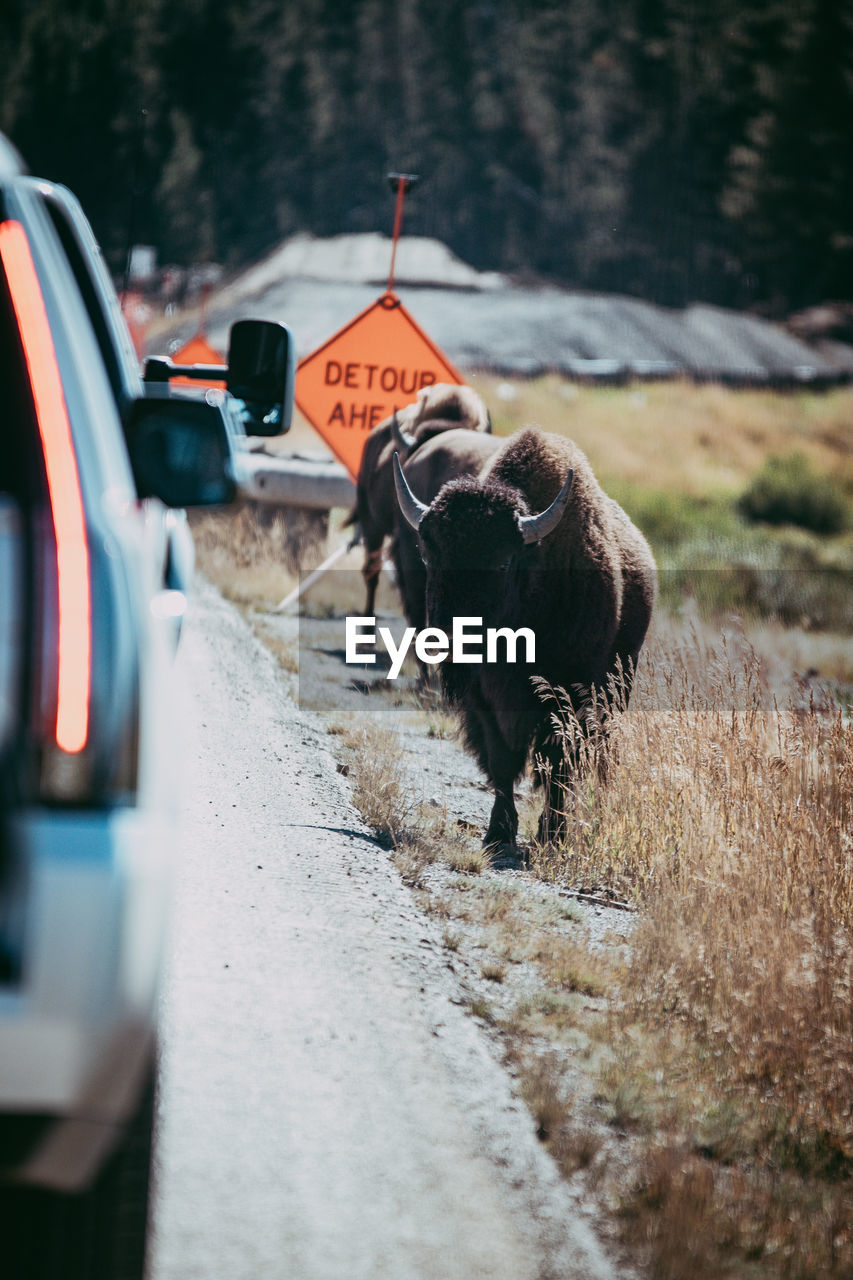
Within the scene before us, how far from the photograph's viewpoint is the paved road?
2.81 metres

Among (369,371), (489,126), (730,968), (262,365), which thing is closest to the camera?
(262,365)

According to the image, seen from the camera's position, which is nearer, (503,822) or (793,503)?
(503,822)

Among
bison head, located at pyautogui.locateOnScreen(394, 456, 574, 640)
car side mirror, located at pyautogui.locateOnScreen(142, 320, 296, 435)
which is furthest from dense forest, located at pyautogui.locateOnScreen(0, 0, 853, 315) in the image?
car side mirror, located at pyautogui.locateOnScreen(142, 320, 296, 435)

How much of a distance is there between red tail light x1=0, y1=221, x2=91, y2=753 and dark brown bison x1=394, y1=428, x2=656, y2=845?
157 inches

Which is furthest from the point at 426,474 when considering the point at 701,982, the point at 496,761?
the point at 701,982

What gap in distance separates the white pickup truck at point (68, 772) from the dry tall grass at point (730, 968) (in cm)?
155

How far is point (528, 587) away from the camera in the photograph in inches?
265

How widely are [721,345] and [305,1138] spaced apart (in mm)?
60034

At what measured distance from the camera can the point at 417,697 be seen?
369 inches

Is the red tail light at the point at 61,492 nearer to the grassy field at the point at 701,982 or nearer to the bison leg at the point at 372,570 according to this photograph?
the grassy field at the point at 701,982

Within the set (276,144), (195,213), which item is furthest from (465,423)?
(276,144)

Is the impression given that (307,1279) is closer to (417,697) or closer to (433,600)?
(433,600)

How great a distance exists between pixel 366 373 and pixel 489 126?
219 feet

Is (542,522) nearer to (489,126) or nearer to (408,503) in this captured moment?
(408,503)
